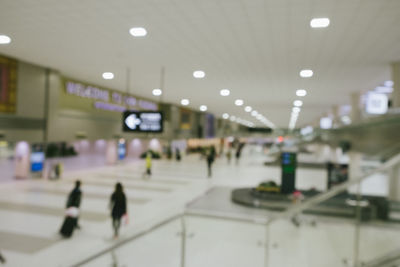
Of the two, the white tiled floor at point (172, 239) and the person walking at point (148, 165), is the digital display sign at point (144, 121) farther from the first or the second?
the person walking at point (148, 165)

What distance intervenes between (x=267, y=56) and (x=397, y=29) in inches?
129

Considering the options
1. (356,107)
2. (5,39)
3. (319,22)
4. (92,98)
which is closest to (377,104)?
(356,107)

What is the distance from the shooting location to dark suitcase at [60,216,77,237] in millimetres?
6820

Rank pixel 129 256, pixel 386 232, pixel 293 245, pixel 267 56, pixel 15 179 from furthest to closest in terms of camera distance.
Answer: pixel 15 179 < pixel 267 56 < pixel 386 232 < pixel 293 245 < pixel 129 256

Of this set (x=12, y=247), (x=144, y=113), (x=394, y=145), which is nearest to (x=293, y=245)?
(x=144, y=113)

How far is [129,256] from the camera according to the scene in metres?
5.45

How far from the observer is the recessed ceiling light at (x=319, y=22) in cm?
576

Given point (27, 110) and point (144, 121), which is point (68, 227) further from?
point (27, 110)

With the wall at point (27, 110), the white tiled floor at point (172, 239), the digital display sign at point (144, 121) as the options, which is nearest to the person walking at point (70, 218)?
the white tiled floor at point (172, 239)

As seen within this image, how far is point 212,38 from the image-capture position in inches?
282

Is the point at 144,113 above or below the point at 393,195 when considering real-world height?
above

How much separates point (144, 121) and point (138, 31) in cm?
309

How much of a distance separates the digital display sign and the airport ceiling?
1.78 m

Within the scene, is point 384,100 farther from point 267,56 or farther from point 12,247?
point 12,247
